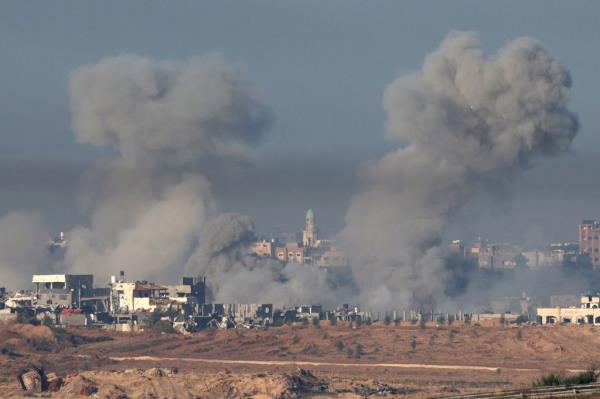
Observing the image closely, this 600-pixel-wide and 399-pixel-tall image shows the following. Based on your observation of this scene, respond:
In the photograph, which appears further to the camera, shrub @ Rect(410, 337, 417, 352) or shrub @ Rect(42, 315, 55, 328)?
shrub @ Rect(42, 315, 55, 328)

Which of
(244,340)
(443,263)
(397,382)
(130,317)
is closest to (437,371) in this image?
Answer: (397,382)

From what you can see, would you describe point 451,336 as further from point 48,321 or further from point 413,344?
point 48,321

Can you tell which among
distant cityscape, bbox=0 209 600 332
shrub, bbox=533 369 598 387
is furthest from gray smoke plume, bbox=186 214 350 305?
shrub, bbox=533 369 598 387

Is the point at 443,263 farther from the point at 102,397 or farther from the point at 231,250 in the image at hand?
the point at 102,397

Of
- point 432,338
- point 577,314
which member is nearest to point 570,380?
point 432,338

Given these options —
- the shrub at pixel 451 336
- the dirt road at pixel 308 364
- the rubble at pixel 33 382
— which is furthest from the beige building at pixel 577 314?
the rubble at pixel 33 382

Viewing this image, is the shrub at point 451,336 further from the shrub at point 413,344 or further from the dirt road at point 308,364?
the dirt road at point 308,364

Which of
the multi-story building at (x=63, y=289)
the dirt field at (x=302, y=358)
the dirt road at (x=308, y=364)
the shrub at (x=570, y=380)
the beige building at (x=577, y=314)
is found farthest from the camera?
the multi-story building at (x=63, y=289)

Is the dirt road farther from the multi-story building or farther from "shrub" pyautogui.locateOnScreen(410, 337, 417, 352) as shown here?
the multi-story building
